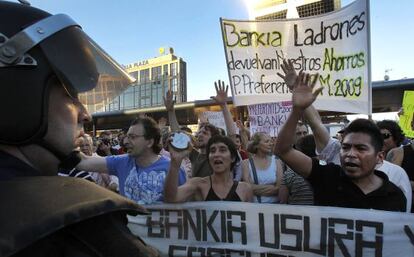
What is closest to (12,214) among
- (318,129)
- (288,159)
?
(288,159)

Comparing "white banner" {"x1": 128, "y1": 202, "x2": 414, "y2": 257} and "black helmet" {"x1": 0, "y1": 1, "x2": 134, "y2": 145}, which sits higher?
"black helmet" {"x1": 0, "y1": 1, "x2": 134, "y2": 145}

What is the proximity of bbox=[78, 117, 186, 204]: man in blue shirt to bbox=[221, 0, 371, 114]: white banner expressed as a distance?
2091mm

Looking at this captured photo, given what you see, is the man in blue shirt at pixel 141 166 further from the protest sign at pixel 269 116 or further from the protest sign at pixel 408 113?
the protest sign at pixel 408 113

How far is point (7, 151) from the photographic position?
39.9 inches

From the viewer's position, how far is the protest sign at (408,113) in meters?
8.07

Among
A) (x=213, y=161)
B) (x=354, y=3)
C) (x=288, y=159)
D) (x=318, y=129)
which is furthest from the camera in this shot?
(x=354, y=3)

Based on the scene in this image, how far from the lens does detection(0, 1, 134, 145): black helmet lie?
3.24 feet

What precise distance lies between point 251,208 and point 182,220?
2.21 feet

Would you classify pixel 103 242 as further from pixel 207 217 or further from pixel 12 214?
pixel 207 217

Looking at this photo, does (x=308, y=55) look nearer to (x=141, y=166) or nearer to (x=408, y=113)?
(x=141, y=166)

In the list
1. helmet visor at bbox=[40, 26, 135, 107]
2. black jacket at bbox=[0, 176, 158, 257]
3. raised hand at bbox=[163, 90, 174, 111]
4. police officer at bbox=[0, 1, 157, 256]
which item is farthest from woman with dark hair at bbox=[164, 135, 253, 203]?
black jacket at bbox=[0, 176, 158, 257]

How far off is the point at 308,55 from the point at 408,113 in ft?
13.5

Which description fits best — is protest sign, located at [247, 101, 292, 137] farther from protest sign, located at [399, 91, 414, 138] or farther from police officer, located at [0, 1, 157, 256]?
Result: police officer, located at [0, 1, 157, 256]

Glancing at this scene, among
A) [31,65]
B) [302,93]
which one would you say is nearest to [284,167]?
[302,93]
